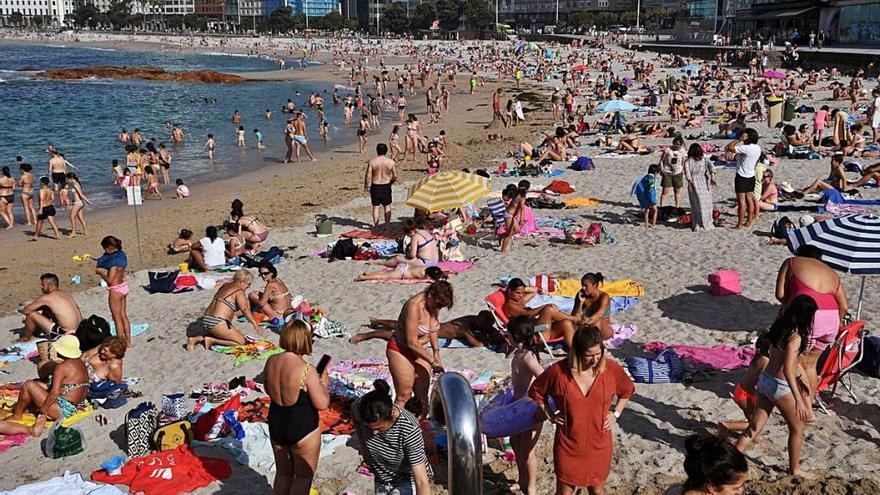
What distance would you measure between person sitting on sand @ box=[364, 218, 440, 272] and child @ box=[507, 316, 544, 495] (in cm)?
582

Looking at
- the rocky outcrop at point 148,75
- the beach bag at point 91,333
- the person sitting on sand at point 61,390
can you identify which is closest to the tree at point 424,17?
the rocky outcrop at point 148,75

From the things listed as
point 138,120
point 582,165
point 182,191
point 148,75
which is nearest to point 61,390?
point 182,191

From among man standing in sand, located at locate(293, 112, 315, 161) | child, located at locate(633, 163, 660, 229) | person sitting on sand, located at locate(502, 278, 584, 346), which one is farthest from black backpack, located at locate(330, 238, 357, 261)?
man standing in sand, located at locate(293, 112, 315, 161)

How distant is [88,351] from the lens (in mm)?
7914

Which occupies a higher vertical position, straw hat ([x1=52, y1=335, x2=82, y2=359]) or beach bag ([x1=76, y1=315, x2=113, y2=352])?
straw hat ([x1=52, y1=335, x2=82, y2=359])

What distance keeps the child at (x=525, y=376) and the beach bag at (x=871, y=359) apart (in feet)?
12.0

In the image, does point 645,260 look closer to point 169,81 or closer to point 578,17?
point 169,81

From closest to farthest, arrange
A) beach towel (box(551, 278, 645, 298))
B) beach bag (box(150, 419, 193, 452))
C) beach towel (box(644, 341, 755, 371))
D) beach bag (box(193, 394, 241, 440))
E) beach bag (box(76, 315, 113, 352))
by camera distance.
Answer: beach bag (box(150, 419, 193, 452)) → beach bag (box(193, 394, 241, 440)) → beach towel (box(644, 341, 755, 371)) → beach bag (box(76, 315, 113, 352)) → beach towel (box(551, 278, 645, 298))

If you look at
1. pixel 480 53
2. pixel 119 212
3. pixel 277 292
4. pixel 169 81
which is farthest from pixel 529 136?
pixel 480 53

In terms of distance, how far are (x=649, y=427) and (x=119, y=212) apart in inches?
555

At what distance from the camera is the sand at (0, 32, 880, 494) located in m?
5.79

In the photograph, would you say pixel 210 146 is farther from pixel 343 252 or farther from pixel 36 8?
pixel 36 8

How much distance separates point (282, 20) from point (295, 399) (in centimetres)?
14423

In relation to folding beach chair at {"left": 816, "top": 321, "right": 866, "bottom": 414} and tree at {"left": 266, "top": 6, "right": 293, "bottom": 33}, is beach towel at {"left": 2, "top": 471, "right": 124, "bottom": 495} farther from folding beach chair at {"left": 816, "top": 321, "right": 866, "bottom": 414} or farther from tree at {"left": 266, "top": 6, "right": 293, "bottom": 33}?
tree at {"left": 266, "top": 6, "right": 293, "bottom": 33}
